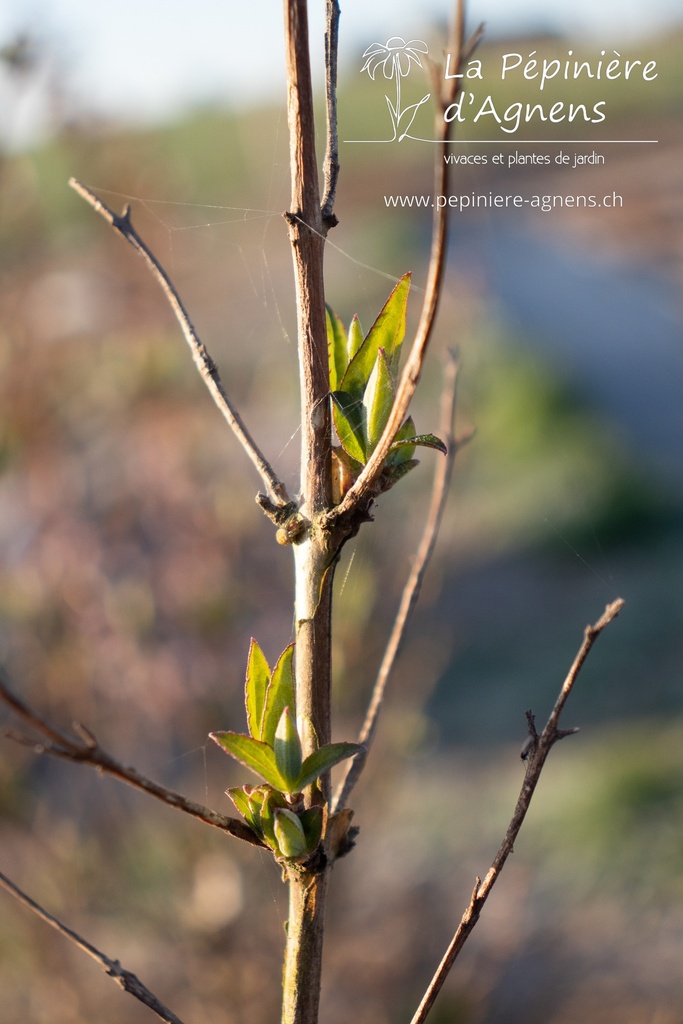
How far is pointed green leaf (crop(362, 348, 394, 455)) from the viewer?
41cm

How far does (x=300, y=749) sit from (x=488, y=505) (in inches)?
151

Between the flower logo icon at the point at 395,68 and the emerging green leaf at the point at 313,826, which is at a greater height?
the flower logo icon at the point at 395,68

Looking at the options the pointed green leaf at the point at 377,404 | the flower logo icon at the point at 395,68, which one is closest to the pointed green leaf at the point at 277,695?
the pointed green leaf at the point at 377,404

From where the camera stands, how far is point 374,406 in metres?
0.41

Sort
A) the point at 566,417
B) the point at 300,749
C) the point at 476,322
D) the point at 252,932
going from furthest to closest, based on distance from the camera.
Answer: the point at 476,322 → the point at 566,417 → the point at 252,932 → the point at 300,749

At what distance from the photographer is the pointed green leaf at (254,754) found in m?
0.41

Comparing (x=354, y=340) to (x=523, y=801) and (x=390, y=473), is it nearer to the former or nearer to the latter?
(x=390, y=473)

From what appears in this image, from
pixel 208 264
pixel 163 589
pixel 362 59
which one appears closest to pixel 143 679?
pixel 163 589

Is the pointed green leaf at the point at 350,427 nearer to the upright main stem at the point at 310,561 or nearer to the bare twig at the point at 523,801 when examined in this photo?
the upright main stem at the point at 310,561

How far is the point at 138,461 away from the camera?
7.23 ft

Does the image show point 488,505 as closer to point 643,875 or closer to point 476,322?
point 476,322

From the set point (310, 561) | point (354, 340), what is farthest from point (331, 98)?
point (310, 561)

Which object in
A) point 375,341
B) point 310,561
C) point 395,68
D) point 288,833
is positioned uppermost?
point 395,68

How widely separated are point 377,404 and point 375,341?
0.13ft
